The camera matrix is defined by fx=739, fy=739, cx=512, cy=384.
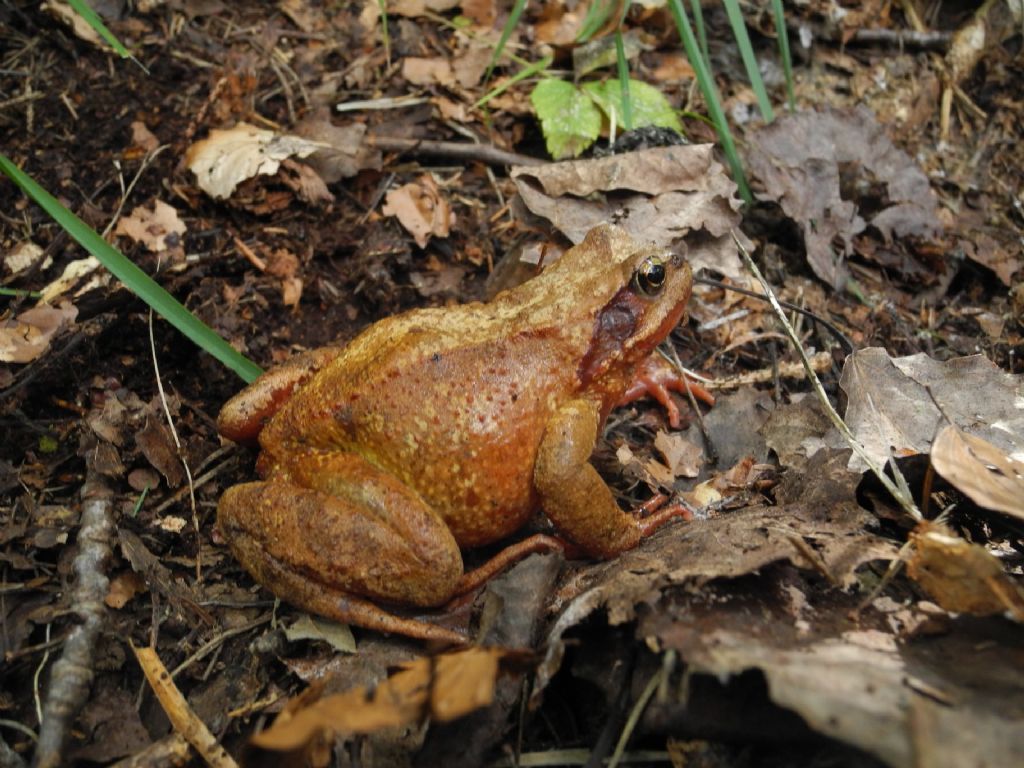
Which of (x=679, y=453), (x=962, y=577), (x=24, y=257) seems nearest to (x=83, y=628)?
(x=24, y=257)

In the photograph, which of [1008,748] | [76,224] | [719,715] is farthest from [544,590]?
[76,224]

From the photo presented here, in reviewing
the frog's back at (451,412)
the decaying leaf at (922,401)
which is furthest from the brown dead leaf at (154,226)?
the decaying leaf at (922,401)

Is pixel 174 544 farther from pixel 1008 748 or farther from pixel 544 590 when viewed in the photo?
pixel 1008 748

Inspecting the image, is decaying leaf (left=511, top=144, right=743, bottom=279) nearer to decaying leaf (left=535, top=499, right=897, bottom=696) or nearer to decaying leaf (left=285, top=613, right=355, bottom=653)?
decaying leaf (left=535, top=499, right=897, bottom=696)

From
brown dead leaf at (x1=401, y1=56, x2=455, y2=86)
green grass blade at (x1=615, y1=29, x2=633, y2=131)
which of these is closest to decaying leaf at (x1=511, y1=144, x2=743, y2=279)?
green grass blade at (x1=615, y1=29, x2=633, y2=131)

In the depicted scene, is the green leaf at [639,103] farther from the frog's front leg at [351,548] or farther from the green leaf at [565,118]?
the frog's front leg at [351,548]
